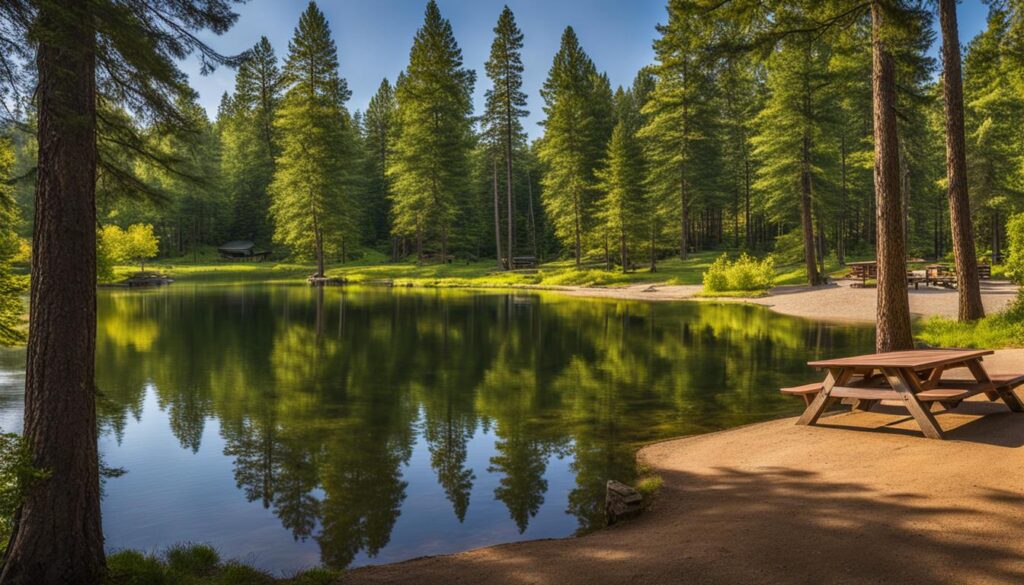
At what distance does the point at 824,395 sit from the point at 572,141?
143ft

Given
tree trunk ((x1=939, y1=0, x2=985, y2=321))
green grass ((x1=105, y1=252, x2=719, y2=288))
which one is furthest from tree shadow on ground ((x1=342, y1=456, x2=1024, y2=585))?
green grass ((x1=105, y1=252, x2=719, y2=288))

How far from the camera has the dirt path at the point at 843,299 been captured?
23.7 metres

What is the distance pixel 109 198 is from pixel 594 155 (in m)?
49.1

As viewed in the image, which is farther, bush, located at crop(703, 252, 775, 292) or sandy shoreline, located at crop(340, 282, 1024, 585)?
bush, located at crop(703, 252, 775, 292)

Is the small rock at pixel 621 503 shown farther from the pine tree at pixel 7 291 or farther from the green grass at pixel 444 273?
the green grass at pixel 444 273

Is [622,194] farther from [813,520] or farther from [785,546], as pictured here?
[785,546]

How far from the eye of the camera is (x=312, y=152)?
5138 centimetres

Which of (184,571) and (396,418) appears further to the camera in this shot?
(396,418)

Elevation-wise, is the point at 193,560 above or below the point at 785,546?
below

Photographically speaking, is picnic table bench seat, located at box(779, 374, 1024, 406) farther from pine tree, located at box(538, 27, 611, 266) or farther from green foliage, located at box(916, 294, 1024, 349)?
pine tree, located at box(538, 27, 611, 266)

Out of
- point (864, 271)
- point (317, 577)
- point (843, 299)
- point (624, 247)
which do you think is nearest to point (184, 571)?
point (317, 577)

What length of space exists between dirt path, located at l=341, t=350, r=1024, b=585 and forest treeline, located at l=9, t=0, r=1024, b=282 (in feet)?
31.2

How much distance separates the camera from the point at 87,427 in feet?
16.7

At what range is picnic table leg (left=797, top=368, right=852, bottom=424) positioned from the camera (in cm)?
819
